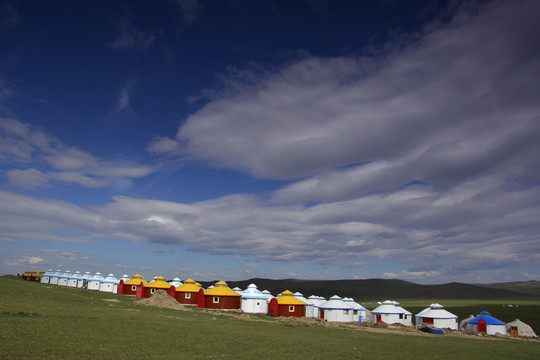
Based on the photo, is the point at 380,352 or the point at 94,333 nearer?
the point at 94,333

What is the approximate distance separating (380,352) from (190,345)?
1506 centimetres

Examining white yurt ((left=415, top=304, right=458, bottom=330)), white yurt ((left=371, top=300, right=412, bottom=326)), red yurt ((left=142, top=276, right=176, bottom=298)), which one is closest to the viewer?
white yurt ((left=415, top=304, right=458, bottom=330))

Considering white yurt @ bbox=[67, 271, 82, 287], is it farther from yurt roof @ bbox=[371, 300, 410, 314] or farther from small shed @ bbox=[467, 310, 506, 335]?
small shed @ bbox=[467, 310, 506, 335]

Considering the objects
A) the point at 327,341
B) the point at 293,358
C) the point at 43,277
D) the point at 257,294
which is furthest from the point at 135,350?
the point at 43,277

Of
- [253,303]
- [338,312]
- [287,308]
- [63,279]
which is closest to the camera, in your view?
[287,308]

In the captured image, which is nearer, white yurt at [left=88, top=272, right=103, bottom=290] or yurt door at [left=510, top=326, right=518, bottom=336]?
yurt door at [left=510, top=326, right=518, bottom=336]

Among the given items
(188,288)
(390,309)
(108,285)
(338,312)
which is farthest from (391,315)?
(108,285)

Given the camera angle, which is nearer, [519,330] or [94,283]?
[519,330]

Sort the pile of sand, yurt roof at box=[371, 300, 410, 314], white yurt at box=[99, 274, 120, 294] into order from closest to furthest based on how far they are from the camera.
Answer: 1. the pile of sand
2. yurt roof at box=[371, 300, 410, 314]
3. white yurt at box=[99, 274, 120, 294]

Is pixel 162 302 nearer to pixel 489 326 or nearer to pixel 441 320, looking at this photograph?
pixel 441 320

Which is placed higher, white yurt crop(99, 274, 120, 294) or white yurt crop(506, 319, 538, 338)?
white yurt crop(99, 274, 120, 294)

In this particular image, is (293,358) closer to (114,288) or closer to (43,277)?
(114,288)

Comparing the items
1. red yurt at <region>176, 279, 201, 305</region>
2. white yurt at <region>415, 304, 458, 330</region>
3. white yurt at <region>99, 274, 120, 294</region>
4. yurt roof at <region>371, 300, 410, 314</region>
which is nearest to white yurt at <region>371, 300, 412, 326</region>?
yurt roof at <region>371, 300, 410, 314</region>

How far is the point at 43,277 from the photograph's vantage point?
11006 centimetres
